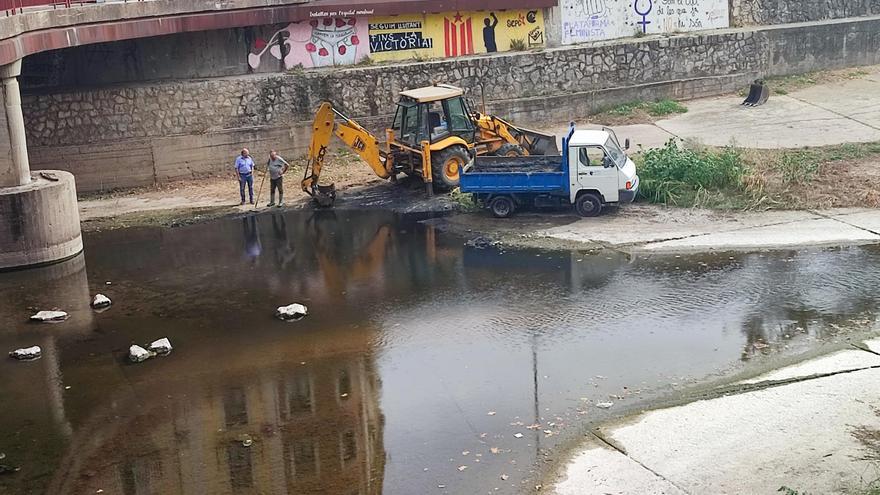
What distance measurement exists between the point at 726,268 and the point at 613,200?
371 centimetres

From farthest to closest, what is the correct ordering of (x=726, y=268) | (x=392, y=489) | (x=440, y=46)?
1. (x=440, y=46)
2. (x=726, y=268)
3. (x=392, y=489)

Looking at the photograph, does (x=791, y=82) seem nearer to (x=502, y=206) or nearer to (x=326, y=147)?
(x=502, y=206)

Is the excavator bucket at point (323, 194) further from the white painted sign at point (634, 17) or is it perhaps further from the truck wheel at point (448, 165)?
the white painted sign at point (634, 17)

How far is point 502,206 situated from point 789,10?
57.7ft

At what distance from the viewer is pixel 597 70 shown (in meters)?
30.7

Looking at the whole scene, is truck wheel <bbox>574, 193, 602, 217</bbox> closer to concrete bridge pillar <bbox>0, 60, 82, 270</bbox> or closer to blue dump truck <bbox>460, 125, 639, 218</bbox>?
blue dump truck <bbox>460, 125, 639, 218</bbox>

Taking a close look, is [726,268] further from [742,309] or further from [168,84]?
[168,84]

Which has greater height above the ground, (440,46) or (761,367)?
(440,46)

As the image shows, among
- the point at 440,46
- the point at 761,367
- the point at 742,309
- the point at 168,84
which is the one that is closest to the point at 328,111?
the point at 168,84

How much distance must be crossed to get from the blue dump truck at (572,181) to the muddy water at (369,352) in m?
1.52

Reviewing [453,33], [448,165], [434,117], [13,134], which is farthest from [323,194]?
[453,33]

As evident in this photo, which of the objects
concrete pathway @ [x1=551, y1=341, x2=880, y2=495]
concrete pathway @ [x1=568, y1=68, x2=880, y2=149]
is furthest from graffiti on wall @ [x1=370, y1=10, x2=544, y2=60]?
concrete pathway @ [x1=551, y1=341, x2=880, y2=495]

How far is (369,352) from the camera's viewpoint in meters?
15.2

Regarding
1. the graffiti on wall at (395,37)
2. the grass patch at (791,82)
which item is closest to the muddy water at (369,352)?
the graffiti on wall at (395,37)
